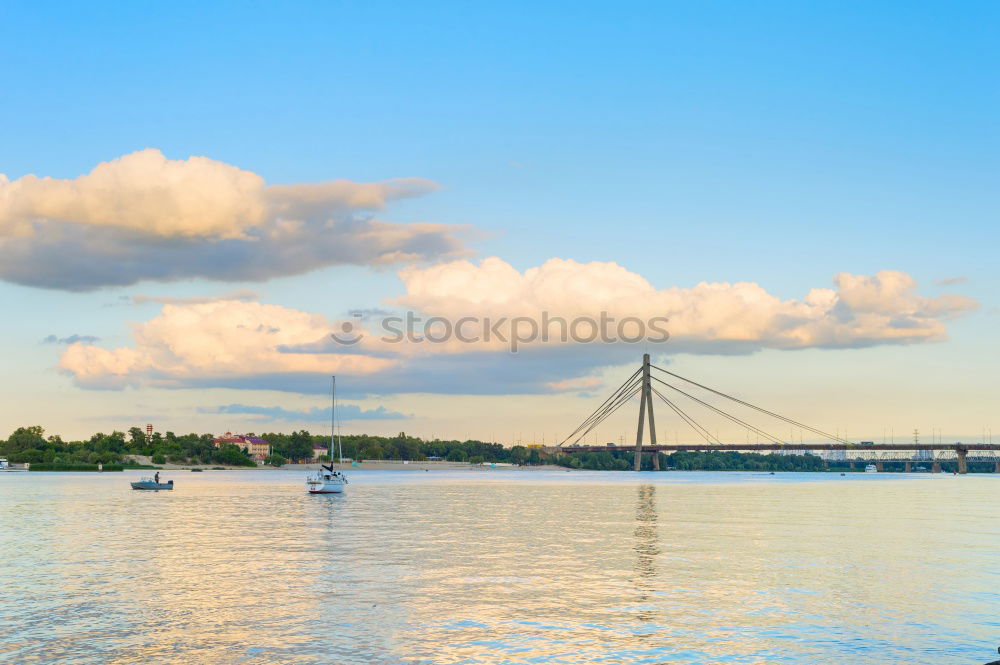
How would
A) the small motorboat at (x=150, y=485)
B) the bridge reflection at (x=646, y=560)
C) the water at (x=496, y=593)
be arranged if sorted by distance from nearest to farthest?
the water at (x=496, y=593)
the bridge reflection at (x=646, y=560)
the small motorboat at (x=150, y=485)

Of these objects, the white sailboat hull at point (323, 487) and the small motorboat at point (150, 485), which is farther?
the small motorboat at point (150, 485)

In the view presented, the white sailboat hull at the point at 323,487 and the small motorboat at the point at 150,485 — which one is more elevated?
the white sailboat hull at the point at 323,487

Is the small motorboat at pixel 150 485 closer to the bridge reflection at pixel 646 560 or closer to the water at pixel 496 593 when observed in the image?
the water at pixel 496 593

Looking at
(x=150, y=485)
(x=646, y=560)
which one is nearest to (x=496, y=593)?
(x=646, y=560)

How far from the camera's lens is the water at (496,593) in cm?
2125

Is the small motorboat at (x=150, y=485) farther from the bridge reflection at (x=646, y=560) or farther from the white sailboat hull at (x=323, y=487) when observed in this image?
the bridge reflection at (x=646, y=560)

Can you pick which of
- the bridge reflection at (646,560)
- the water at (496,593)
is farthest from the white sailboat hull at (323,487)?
the bridge reflection at (646,560)

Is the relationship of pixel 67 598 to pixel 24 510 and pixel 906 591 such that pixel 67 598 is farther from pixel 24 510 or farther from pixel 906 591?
pixel 24 510

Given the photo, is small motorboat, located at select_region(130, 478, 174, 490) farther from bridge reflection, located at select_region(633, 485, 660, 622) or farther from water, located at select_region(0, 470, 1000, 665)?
bridge reflection, located at select_region(633, 485, 660, 622)

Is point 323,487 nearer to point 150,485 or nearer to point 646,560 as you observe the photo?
point 150,485

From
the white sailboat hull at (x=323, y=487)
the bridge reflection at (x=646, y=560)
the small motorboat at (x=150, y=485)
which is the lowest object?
the small motorboat at (x=150, y=485)

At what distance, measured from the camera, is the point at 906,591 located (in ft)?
97.8

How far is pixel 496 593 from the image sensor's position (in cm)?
2866

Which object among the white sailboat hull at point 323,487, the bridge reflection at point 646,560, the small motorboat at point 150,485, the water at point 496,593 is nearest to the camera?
the water at point 496,593
